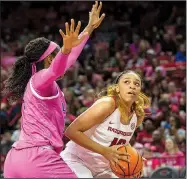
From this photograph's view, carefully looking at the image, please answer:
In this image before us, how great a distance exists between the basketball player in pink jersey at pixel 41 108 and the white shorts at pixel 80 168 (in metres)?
0.57

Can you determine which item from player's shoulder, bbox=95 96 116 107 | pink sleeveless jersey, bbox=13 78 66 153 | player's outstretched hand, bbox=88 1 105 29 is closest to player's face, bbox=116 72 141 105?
player's shoulder, bbox=95 96 116 107

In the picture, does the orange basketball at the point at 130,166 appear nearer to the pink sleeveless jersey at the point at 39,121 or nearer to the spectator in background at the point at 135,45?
the pink sleeveless jersey at the point at 39,121

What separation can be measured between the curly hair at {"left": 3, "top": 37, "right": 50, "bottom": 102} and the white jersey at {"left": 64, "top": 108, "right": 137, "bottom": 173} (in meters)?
0.72

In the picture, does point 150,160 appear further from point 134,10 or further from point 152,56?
point 134,10

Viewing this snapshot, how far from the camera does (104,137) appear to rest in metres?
4.63

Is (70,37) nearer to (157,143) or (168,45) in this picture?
(157,143)

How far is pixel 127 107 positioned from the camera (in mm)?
4688

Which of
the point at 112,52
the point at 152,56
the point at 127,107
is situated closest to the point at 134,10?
the point at 112,52

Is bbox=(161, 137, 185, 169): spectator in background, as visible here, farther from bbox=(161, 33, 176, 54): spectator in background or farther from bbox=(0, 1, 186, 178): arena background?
bbox=(161, 33, 176, 54): spectator in background

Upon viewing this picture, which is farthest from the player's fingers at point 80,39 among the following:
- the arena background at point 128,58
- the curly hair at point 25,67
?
the arena background at point 128,58

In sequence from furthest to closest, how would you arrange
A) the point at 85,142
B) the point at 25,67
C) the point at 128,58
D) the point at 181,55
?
the point at 128,58 → the point at 181,55 → the point at 85,142 → the point at 25,67

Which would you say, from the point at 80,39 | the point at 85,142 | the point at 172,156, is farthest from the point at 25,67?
the point at 172,156

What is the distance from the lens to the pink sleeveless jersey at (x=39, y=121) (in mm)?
4016

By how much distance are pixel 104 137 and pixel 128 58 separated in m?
9.03
